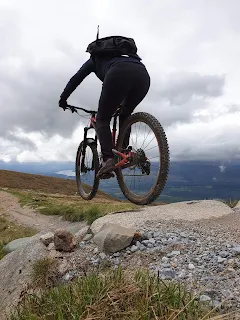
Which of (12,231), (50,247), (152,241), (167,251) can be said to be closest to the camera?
(167,251)

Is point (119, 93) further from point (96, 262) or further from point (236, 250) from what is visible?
point (236, 250)

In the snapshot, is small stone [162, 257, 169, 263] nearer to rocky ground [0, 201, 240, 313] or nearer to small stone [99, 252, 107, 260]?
rocky ground [0, 201, 240, 313]

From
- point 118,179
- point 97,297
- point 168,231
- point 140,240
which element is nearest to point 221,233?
point 168,231

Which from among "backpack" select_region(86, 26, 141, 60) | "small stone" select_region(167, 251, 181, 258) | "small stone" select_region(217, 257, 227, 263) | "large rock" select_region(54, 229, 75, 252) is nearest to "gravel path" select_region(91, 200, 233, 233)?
"large rock" select_region(54, 229, 75, 252)

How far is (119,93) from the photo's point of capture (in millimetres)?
7520

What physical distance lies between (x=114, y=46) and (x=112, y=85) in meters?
0.86

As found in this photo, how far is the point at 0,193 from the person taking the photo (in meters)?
35.7

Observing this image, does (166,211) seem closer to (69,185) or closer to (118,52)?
(118,52)

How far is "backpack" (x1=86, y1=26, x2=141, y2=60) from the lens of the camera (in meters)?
7.52

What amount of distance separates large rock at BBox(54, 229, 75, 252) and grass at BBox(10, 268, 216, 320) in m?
2.98

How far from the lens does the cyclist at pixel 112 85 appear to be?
736 centimetres

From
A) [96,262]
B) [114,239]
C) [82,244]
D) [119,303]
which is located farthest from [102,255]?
[119,303]

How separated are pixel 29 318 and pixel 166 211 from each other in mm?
5749

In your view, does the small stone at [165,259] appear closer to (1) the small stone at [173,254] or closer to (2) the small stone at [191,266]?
(1) the small stone at [173,254]
